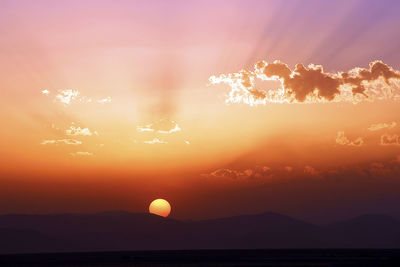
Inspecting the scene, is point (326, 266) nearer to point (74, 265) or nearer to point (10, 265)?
point (74, 265)

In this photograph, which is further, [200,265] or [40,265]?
[40,265]

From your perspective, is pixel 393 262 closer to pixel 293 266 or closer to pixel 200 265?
pixel 293 266

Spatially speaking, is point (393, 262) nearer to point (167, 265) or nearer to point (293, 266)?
point (293, 266)

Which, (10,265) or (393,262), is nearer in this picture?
(393,262)

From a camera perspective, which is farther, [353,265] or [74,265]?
[74,265]

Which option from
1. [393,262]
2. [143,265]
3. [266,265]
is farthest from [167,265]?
[393,262]

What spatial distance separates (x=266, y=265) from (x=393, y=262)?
1807cm

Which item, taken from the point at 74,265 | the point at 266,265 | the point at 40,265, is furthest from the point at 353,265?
the point at 40,265

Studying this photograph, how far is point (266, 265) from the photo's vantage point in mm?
74375

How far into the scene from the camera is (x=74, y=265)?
268 ft

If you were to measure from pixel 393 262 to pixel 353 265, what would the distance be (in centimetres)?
555

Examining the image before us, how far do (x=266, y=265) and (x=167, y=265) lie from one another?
47.4 ft

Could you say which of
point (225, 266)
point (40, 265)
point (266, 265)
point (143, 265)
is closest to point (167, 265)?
point (143, 265)

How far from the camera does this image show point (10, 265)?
82438 millimetres
